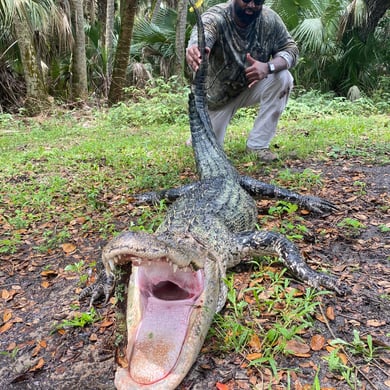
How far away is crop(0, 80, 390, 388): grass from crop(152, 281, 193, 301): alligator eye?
0.27 meters

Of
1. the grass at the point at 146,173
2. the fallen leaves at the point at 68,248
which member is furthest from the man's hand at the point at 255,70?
the fallen leaves at the point at 68,248

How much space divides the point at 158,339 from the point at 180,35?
978 centimetres

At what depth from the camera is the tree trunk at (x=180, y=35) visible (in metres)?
10.0

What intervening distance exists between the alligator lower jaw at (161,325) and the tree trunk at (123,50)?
311 inches

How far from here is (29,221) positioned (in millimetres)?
3658

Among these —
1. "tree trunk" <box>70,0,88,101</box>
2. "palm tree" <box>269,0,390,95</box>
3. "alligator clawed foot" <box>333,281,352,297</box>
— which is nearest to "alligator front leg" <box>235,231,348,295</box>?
"alligator clawed foot" <box>333,281,352,297</box>

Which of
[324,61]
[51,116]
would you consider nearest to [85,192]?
[51,116]

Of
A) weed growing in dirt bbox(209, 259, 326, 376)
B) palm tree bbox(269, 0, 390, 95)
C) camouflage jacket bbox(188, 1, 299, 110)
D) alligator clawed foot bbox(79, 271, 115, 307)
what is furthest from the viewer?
palm tree bbox(269, 0, 390, 95)

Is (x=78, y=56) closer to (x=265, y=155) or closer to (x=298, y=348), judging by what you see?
(x=265, y=155)

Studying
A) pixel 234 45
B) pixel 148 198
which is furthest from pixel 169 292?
pixel 234 45

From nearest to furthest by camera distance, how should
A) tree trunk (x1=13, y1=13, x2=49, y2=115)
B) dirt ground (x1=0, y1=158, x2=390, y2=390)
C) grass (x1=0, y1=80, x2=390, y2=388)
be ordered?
dirt ground (x1=0, y1=158, x2=390, y2=390), grass (x1=0, y1=80, x2=390, y2=388), tree trunk (x1=13, y1=13, x2=49, y2=115)

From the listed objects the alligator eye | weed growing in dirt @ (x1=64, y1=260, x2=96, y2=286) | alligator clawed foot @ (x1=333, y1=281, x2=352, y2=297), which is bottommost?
weed growing in dirt @ (x1=64, y1=260, x2=96, y2=286)

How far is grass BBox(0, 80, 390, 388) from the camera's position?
209 cm

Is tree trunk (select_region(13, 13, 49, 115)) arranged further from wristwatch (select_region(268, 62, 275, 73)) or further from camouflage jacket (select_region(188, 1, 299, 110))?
wristwatch (select_region(268, 62, 275, 73))
